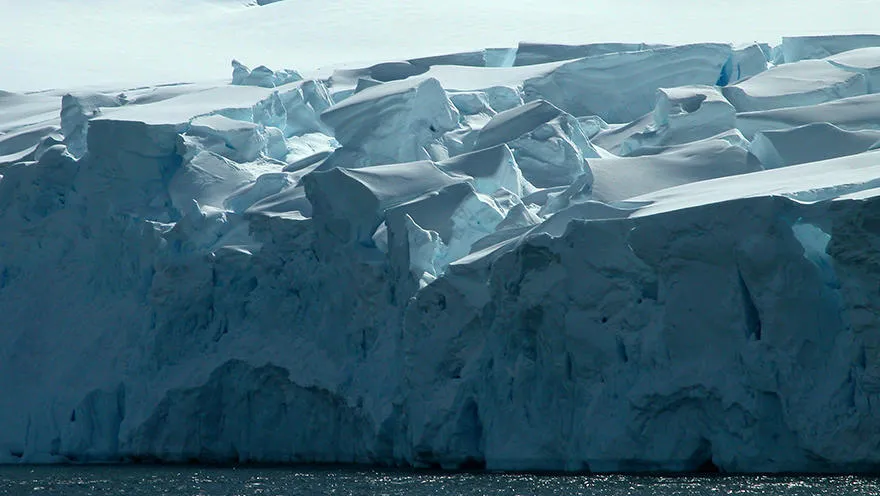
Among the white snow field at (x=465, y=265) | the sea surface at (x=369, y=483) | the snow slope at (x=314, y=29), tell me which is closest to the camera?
the sea surface at (x=369, y=483)

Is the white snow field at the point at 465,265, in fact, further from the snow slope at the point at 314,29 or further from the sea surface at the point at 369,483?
the snow slope at the point at 314,29

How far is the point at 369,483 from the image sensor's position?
1513 centimetres

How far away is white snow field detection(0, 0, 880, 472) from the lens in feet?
46.2

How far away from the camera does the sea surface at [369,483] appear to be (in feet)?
43.6

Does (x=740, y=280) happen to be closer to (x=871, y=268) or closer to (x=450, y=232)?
(x=871, y=268)

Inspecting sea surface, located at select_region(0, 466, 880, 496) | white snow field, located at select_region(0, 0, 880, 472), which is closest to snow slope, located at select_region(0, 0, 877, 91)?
white snow field, located at select_region(0, 0, 880, 472)

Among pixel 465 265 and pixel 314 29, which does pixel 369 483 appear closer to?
pixel 465 265

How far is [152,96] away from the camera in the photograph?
23.6 m

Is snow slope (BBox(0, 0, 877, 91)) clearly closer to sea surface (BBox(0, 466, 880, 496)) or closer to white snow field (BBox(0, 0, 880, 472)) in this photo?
white snow field (BBox(0, 0, 880, 472))

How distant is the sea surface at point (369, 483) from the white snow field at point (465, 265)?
0.42 metres

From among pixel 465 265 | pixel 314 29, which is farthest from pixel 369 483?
pixel 314 29

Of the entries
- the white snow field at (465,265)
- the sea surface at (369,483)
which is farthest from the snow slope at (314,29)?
the sea surface at (369,483)

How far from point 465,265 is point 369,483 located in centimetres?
237

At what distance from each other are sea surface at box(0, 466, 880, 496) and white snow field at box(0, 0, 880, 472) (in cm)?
42
